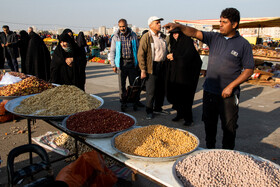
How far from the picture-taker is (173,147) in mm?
1859

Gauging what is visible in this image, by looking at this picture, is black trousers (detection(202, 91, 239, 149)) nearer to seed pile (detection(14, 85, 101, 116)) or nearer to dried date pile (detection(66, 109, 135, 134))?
dried date pile (detection(66, 109, 135, 134))

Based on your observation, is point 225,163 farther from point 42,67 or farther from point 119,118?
point 42,67

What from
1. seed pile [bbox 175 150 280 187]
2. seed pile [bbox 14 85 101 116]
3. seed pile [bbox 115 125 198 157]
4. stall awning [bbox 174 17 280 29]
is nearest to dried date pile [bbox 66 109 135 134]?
seed pile [bbox 115 125 198 157]

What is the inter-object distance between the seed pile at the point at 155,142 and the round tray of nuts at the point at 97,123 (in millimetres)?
180

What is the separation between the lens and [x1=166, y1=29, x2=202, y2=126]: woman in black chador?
4535 millimetres

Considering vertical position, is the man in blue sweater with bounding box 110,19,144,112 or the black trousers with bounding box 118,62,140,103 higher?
the man in blue sweater with bounding box 110,19,144,112

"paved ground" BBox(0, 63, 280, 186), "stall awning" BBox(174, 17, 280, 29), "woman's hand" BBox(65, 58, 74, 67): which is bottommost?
"paved ground" BBox(0, 63, 280, 186)

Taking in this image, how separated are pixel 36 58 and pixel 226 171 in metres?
6.31

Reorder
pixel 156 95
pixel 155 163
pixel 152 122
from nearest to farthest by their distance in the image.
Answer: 1. pixel 155 163
2. pixel 152 122
3. pixel 156 95

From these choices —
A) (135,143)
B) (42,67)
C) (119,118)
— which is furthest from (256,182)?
(42,67)

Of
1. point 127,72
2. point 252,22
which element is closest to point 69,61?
point 127,72

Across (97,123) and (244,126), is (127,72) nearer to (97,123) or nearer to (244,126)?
(244,126)

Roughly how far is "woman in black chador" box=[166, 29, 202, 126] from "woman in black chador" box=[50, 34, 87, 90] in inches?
76.0

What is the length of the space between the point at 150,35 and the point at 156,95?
1.43 metres
